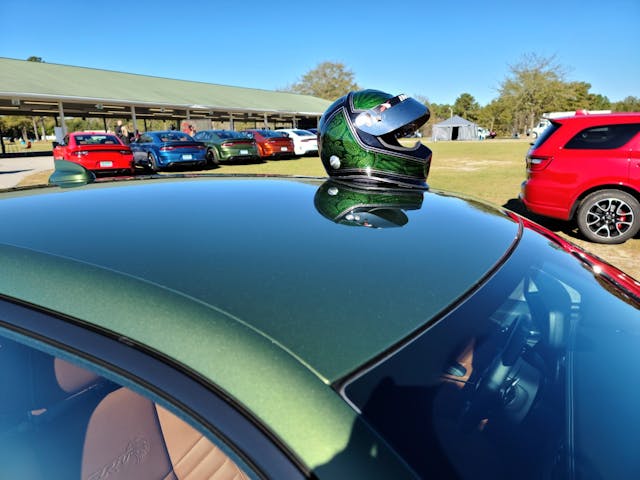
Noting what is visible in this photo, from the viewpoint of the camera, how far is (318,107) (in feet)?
A: 140

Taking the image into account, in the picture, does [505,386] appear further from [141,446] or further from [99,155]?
[99,155]

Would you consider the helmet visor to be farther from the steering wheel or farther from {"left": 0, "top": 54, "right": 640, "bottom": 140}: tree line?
{"left": 0, "top": 54, "right": 640, "bottom": 140}: tree line

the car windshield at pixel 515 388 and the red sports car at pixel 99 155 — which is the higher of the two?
the car windshield at pixel 515 388

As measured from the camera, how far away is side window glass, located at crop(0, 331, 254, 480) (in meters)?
1.04

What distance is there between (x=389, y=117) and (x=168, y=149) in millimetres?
12899

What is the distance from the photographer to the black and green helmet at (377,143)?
2422mm

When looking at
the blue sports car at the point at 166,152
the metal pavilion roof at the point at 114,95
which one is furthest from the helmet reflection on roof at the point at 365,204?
the metal pavilion roof at the point at 114,95

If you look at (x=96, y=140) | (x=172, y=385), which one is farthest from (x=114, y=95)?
(x=172, y=385)

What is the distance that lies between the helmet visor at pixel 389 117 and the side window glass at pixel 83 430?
1.90 meters

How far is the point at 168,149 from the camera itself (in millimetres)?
13930

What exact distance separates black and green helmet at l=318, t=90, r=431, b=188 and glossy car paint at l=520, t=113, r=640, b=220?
4.43 metres

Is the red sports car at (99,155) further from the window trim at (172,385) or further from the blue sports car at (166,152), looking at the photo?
the window trim at (172,385)

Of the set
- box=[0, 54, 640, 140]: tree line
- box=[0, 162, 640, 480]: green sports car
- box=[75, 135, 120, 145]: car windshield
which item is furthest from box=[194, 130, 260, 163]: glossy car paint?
box=[0, 54, 640, 140]: tree line

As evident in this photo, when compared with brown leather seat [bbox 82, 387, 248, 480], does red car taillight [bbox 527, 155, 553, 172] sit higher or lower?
higher
